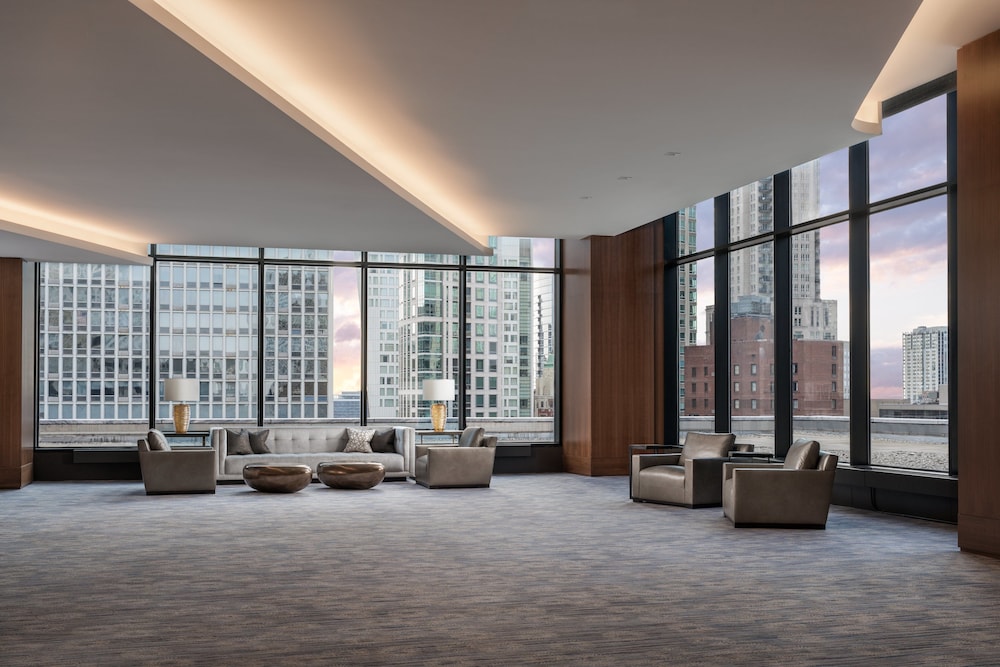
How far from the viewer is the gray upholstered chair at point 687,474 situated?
868 cm

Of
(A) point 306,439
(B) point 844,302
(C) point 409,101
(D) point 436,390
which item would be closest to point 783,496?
(B) point 844,302

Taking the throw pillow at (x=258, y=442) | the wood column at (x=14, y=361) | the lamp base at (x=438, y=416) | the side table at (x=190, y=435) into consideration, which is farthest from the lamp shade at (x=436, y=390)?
the wood column at (x=14, y=361)

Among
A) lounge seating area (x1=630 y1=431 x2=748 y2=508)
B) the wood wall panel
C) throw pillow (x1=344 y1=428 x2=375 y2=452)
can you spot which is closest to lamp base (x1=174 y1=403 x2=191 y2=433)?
throw pillow (x1=344 y1=428 x2=375 y2=452)

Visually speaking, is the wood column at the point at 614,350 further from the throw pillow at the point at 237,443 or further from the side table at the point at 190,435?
the side table at the point at 190,435

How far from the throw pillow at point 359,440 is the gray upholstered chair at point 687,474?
150 inches

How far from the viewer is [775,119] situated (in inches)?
261

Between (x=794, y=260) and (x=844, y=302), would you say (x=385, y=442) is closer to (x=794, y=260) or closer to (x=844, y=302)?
(x=794, y=260)

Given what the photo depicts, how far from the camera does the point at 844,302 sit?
30.7 ft

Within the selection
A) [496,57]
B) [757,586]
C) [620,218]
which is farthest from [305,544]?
[620,218]

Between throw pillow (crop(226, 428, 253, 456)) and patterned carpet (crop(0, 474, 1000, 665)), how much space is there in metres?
2.66

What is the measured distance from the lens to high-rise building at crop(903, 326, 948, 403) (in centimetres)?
820

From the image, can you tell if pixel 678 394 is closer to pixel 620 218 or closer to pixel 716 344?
pixel 716 344

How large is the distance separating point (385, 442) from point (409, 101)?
6.24 meters

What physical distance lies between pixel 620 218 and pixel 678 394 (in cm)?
304
